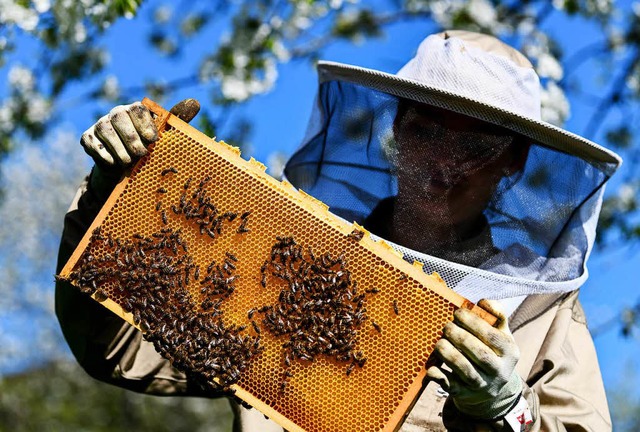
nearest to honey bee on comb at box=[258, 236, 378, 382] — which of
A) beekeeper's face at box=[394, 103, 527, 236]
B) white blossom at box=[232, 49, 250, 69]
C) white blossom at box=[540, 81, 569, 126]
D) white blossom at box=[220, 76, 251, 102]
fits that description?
beekeeper's face at box=[394, 103, 527, 236]

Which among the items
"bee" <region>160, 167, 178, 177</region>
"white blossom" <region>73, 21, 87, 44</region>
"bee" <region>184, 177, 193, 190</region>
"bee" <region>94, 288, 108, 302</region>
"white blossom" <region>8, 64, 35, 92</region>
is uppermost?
"bee" <region>160, 167, 178, 177</region>

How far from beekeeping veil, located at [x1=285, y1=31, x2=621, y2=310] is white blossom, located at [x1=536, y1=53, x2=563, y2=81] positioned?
17.2 feet

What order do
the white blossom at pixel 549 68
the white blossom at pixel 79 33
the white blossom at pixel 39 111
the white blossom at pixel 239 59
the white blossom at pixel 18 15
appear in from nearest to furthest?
the white blossom at pixel 18 15, the white blossom at pixel 79 33, the white blossom at pixel 239 59, the white blossom at pixel 549 68, the white blossom at pixel 39 111

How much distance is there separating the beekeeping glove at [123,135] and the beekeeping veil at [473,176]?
995 millimetres

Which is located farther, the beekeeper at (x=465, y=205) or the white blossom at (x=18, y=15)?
the white blossom at (x=18, y=15)

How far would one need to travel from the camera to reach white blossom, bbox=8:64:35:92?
10.2 metres

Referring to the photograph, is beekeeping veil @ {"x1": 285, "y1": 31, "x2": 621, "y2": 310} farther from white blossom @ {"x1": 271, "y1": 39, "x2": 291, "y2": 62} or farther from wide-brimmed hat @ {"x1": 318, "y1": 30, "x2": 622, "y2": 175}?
white blossom @ {"x1": 271, "y1": 39, "x2": 291, "y2": 62}

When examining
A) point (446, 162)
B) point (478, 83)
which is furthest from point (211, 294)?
point (478, 83)

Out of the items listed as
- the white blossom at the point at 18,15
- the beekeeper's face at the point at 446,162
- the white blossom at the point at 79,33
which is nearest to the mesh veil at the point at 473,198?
the beekeeper's face at the point at 446,162

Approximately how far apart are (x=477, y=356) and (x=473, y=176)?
111 cm

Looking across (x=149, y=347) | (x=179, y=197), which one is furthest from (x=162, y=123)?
(x=149, y=347)

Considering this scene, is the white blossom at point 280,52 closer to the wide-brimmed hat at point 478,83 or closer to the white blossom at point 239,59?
the white blossom at point 239,59

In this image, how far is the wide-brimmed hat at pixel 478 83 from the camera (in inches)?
139

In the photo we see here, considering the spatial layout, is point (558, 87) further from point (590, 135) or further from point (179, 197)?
point (179, 197)
